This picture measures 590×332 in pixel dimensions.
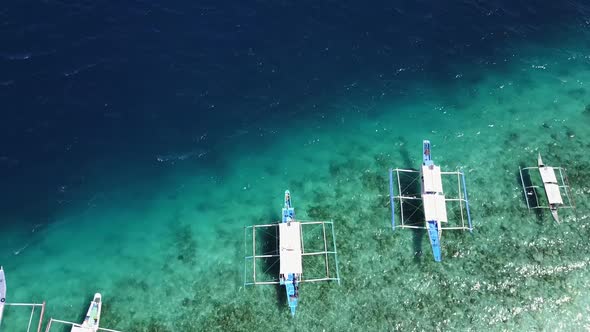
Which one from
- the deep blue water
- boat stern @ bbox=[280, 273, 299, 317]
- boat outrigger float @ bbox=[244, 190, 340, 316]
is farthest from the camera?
the deep blue water

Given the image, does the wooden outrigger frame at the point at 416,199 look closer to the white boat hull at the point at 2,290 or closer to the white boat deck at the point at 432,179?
the white boat deck at the point at 432,179

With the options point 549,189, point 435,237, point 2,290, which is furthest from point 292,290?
point 549,189

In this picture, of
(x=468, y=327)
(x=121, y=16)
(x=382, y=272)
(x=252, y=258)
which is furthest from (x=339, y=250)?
(x=121, y=16)

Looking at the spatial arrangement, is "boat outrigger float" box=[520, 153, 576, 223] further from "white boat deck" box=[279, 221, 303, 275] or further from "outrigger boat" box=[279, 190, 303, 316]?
"outrigger boat" box=[279, 190, 303, 316]

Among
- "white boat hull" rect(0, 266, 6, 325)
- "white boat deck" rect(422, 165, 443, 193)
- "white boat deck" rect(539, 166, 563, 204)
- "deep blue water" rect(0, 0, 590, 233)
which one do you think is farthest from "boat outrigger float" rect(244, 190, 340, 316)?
"white boat deck" rect(539, 166, 563, 204)

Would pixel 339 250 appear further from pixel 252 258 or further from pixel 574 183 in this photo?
pixel 574 183

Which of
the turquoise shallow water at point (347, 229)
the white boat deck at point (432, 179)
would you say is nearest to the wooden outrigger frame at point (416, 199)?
the turquoise shallow water at point (347, 229)
